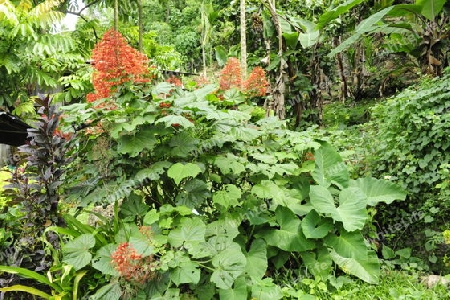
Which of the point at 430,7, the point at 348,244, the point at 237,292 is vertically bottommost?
the point at 237,292

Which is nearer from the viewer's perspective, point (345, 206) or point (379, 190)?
point (345, 206)

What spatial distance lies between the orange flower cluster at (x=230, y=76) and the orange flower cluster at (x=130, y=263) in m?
1.69

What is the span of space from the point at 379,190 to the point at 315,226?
0.73 meters

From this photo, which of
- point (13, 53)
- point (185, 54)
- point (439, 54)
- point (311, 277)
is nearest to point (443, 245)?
point (311, 277)

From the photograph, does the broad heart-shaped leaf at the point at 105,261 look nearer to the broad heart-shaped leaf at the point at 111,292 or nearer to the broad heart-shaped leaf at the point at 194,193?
the broad heart-shaped leaf at the point at 111,292

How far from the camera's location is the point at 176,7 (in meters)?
24.9

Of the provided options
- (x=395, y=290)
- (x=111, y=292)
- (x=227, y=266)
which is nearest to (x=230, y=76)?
(x=227, y=266)

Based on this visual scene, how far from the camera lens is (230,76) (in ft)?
10.4

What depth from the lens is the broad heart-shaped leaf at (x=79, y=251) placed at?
230 centimetres

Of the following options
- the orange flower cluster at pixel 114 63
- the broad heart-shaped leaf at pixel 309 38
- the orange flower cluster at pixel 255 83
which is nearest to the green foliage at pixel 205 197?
the orange flower cluster at pixel 114 63

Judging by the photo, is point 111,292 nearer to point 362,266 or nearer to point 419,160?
point 362,266

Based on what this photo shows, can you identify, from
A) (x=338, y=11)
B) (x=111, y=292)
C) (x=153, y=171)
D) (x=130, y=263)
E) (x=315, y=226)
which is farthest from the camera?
(x=338, y=11)

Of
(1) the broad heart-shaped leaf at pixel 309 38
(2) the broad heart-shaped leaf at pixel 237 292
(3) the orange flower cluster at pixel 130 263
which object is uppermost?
(1) the broad heart-shaped leaf at pixel 309 38

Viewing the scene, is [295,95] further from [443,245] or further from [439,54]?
[443,245]
